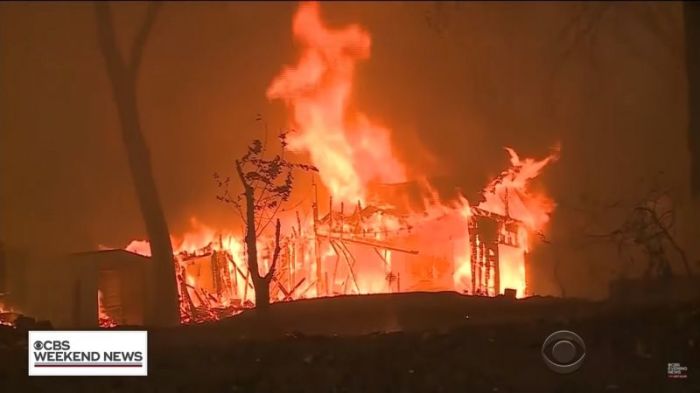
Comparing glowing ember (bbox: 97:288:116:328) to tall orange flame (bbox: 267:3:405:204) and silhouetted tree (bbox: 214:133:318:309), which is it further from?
tall orange flame (bbox: 267:3:405:204)

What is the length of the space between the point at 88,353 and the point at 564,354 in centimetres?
108

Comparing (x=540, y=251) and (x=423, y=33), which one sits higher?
(x=423, y=33)

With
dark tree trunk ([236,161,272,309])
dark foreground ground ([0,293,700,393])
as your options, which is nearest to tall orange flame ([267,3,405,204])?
dark tree trunk ([236,161,272,309])

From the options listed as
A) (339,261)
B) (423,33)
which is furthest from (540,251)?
(423,33)

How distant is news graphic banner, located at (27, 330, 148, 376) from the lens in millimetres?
1622

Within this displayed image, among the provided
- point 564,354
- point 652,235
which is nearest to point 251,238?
point 564,354

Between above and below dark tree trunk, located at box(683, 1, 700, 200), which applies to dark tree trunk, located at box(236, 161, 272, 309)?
below

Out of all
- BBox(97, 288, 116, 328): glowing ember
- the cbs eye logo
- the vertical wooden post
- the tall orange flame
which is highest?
the tall orange flame

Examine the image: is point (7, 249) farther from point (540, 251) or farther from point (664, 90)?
point (664, 90)

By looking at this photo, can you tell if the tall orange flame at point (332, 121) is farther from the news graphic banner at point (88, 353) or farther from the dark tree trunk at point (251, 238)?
the news graphic banner at point (88, 353)

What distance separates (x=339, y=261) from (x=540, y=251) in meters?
0.46

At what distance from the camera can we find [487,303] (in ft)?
5.39

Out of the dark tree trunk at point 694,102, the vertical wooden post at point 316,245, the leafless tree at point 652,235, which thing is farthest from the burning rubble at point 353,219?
the dark tree trunk at point 694,102

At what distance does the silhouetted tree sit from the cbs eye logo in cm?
66
